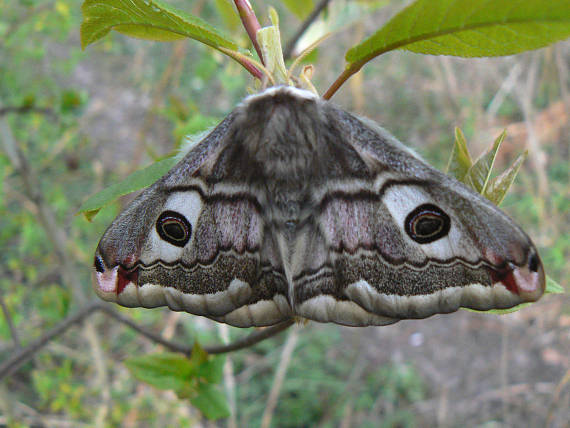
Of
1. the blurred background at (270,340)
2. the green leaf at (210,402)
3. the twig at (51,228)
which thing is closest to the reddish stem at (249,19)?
Result: the green leaf at (210,402)

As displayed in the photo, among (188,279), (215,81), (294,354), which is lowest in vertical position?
(294,354)

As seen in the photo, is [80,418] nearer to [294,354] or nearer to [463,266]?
[294,354]

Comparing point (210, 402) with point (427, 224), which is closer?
point (427, 224)

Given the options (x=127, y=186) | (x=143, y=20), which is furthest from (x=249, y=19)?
(x=127, y=186)

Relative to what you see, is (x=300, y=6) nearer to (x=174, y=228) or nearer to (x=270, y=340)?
(x=174, y=228)

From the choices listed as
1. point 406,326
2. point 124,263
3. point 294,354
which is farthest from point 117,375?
point 124,263

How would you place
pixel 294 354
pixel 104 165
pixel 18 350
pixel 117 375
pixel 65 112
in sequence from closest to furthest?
pixel 18 350 < pixel 65 112 < pixel 117 375 < pixel 294 354 < pixel 104 165

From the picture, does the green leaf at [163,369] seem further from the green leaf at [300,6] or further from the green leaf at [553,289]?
the green leaf at [300,6]

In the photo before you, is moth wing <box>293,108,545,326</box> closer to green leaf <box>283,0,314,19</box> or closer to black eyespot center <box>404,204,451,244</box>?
black eyespot center <box>404,204,451,244</box>
